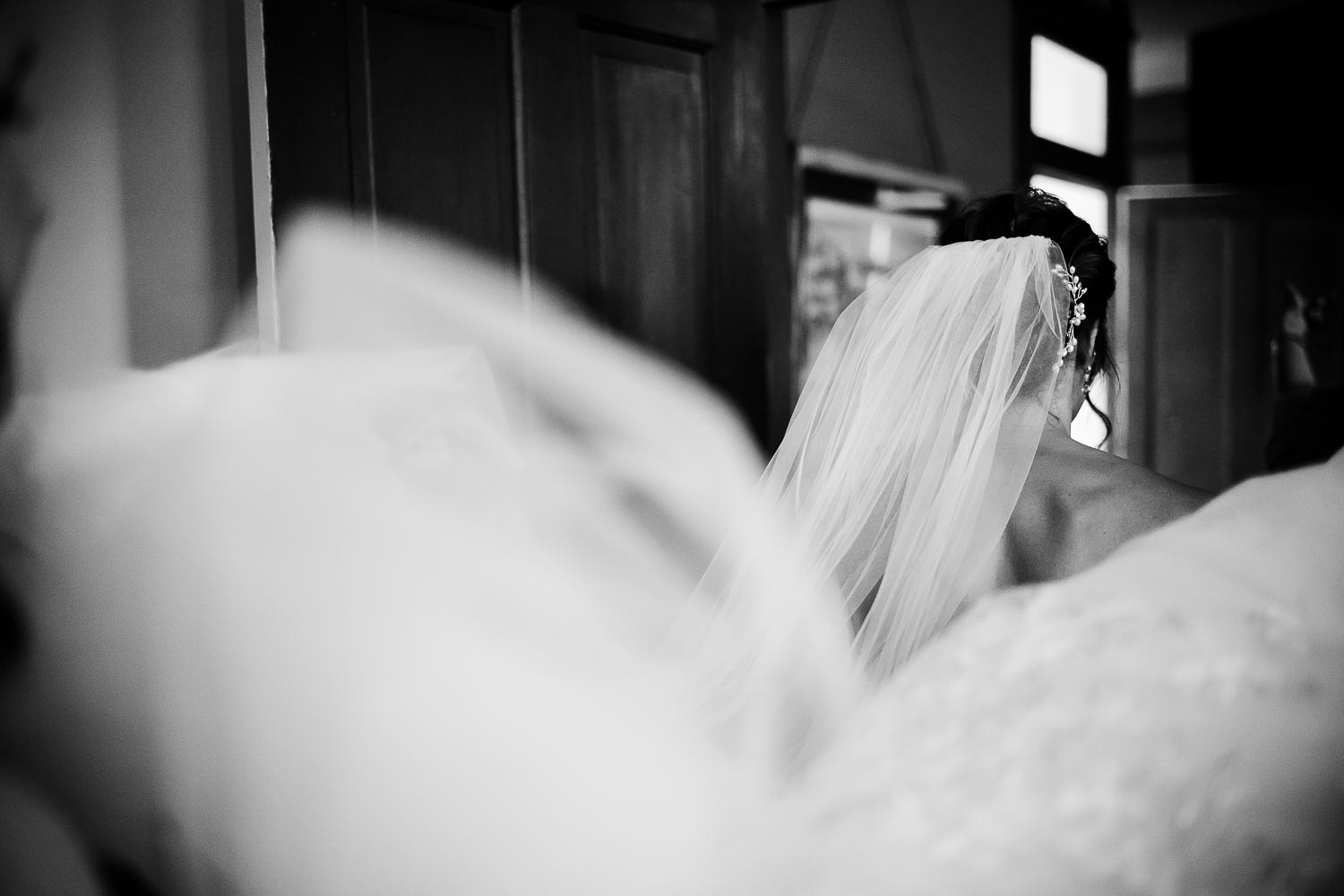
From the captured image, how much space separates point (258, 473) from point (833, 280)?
8.63 feet

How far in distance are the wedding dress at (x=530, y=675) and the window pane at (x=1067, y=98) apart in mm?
3752

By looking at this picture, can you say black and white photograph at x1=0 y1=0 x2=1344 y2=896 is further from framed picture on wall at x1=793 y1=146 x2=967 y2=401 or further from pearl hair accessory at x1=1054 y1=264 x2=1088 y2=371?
framed picture on wall at x1=793 y1=146 x2=967 y2=401

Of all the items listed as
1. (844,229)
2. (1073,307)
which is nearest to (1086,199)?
(844,229)

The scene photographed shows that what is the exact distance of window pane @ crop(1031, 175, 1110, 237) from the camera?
5.43 meters

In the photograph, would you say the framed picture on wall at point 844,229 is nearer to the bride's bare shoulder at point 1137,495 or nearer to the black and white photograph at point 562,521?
the black and white photograph at point 562,521

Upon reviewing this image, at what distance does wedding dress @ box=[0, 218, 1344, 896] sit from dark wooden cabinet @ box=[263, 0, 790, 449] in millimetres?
150

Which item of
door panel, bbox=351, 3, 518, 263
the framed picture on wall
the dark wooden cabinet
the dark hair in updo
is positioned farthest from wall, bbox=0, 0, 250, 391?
the framed picture on wall

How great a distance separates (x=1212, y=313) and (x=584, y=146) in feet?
17.4

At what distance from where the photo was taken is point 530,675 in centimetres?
115

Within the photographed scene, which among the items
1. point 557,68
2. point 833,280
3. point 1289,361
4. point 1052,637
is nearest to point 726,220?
point 557,68

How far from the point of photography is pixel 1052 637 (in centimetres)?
88

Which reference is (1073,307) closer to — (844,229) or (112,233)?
(112,233)

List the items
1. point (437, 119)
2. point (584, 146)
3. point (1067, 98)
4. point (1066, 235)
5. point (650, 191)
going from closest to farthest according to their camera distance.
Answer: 1. point (437, 119)
2. point (1066, 235)
3. point (584, 146)
4. point (650, 191)
5. point (1067, 98)

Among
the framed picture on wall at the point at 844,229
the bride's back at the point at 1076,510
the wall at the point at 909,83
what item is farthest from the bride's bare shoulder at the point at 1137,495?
the wall at the point at 909,83
